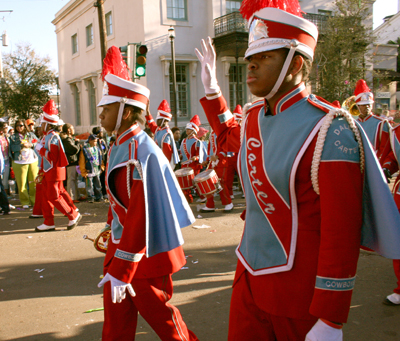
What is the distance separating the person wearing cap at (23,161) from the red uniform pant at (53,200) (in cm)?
267

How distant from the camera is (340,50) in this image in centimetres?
2212

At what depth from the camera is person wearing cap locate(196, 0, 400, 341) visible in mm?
1632

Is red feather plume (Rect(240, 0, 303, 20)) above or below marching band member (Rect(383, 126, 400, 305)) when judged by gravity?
above

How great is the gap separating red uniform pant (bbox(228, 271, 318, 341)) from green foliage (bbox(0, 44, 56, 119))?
102 ft

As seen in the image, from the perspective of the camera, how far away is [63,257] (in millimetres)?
6281

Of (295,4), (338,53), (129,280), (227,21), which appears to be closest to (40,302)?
(129,280)

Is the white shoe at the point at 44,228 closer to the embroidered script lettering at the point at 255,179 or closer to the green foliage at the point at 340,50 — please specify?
the embroidered script lettering at the point at 255,179

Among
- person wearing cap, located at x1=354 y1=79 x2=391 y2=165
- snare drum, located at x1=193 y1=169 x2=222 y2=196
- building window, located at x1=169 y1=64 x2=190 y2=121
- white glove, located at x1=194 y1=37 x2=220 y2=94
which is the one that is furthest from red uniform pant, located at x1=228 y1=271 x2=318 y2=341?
building window, located at x1=169 y1=64 x2=190 y2=121

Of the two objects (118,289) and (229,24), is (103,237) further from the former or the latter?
(229,24)

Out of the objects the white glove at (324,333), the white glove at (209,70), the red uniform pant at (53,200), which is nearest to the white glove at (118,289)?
the white glove at (324,333)

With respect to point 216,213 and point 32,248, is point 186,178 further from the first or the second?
point 32,248

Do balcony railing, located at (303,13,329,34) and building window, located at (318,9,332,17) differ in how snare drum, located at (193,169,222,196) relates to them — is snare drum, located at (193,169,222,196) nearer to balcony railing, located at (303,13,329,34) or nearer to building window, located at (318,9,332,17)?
balcony railing, located at (303,13,329,34)

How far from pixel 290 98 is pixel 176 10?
1975 cm

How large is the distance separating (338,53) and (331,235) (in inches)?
895
